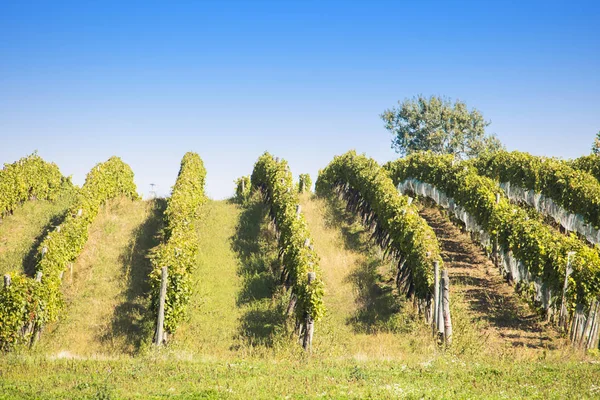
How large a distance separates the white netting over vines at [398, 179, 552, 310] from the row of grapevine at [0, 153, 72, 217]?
23.8 meters

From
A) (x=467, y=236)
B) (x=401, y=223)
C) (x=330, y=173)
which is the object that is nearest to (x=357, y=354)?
(x=401, y=223)

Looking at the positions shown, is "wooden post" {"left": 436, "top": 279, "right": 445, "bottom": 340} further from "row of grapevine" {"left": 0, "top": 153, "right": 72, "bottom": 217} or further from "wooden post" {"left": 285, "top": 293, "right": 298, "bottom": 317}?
"row of grapevine" {"left": 0, "top": 153, "right": 72, "bottom": 217}

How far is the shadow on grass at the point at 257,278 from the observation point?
2036 centimetres

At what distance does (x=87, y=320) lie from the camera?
71.3 feet

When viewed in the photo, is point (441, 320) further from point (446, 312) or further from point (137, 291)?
point (137, 291)

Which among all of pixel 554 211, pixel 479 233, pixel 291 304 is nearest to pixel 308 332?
pixel 291 304

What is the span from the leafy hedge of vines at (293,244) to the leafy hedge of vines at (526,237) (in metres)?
7.39

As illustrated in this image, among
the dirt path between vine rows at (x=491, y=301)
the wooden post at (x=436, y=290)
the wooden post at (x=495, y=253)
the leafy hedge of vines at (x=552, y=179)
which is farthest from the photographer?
the leafy hedge of vines at (x=552, y=179)

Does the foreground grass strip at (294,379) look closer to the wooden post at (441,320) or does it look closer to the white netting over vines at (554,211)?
the wooden post at (441,320)

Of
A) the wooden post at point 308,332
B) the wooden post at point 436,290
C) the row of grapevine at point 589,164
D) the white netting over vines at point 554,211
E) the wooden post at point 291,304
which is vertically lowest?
the wooden post at point 308,332

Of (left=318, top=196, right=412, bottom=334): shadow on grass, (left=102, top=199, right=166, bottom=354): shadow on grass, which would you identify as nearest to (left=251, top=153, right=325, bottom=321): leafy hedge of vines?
(left=318, top=196, right=412, bottom=334): shadow on grass

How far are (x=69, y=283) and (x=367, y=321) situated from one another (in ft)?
42.3

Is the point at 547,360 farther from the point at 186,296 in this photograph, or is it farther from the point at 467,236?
the point at 467,236

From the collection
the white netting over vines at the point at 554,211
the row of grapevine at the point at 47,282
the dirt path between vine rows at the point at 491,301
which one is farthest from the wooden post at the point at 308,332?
the white netting over vines at the point at 554,211
